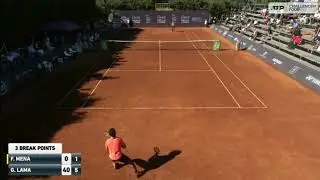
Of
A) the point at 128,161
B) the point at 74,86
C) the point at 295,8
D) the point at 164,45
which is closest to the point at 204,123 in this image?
the point at 128,161

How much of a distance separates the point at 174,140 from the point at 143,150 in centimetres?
151

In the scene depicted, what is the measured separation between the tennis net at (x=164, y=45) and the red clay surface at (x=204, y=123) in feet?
41.5

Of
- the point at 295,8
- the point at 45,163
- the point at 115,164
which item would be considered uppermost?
the point at 295,8

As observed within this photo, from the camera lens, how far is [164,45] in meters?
45.7

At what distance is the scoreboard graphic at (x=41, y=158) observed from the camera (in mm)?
8758

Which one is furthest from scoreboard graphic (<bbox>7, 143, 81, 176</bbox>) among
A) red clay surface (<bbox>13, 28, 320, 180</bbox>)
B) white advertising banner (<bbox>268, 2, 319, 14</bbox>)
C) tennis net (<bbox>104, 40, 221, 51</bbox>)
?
white advertising banner (<bbox>268, 2, 319, 14</bbox>)

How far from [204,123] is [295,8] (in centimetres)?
3309

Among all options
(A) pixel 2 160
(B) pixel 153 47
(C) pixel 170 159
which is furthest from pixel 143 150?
(B) pixel 153 47

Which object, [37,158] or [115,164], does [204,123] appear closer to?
[115,164]

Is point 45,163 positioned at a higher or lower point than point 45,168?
higher

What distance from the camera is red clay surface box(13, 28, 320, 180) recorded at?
43.8ft

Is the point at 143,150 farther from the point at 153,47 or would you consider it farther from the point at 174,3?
the point at 174,3

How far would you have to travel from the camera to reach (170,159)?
14.0 m

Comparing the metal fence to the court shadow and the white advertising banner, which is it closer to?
the white advertising banner
